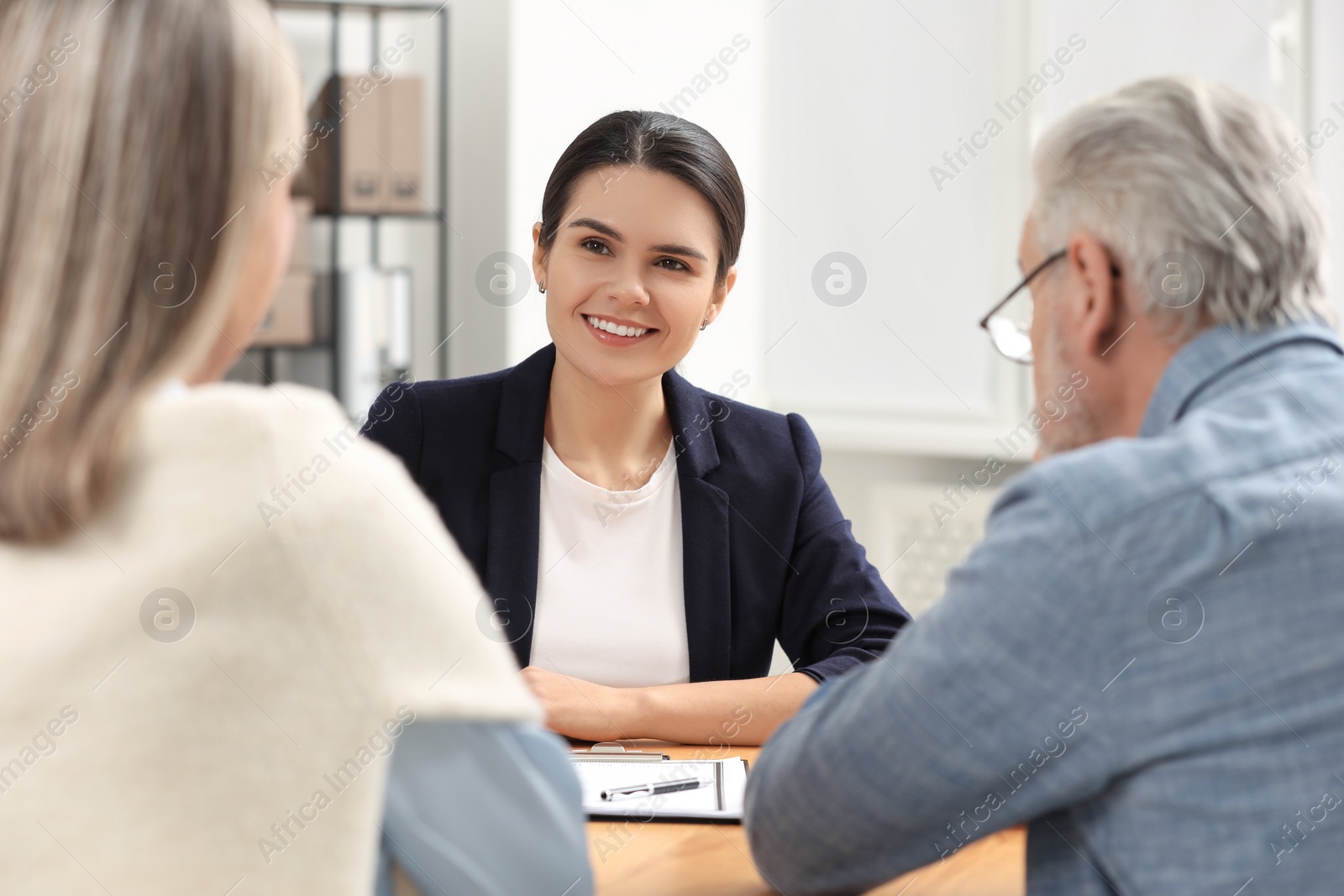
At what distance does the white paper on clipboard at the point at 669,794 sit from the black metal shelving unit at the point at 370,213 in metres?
2.38

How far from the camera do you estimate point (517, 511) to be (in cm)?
176

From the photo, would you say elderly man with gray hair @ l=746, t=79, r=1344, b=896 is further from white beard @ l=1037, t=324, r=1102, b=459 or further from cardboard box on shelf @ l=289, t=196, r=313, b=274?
cardboard box on shelf @ l=289, t=196, r=313, b=274

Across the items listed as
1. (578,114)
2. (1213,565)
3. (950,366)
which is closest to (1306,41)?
(950,366)

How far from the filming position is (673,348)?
1.81 m

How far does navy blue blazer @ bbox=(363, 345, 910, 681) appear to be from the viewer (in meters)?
1.73

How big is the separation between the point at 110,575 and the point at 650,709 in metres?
0.85

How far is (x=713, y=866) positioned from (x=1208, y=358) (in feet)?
1.96

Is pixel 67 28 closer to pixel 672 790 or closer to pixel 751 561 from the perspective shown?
pixel 672 790

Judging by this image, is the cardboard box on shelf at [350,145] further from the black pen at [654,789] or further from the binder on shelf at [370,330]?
the black pen at [654,789]

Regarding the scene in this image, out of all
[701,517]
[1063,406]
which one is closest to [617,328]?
[701,517]

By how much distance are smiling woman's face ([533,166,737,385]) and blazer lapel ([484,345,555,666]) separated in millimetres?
97

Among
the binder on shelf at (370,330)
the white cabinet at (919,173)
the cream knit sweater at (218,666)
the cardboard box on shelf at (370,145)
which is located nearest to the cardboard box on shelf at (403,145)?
the cardboard box on shelf at (370,145)

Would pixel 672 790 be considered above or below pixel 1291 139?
below

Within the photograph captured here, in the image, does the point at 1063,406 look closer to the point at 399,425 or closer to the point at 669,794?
the point at 669,794
